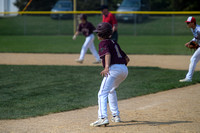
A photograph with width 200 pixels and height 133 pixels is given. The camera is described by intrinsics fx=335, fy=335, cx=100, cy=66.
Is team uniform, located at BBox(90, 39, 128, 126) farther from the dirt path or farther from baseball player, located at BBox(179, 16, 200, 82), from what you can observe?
baseball player, located at BBox(179, 16, 200, 82)

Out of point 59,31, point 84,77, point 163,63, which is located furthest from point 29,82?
point 59,31

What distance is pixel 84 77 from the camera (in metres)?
9.21

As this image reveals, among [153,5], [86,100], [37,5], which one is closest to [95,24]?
[37,5]

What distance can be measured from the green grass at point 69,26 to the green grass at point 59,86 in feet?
58.2

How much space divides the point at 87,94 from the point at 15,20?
23993 millimetres

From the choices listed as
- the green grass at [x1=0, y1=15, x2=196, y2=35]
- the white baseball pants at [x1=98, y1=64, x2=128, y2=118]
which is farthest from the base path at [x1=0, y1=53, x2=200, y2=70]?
the green grass at [x1=0, y1=15, x2=196, y2=35]

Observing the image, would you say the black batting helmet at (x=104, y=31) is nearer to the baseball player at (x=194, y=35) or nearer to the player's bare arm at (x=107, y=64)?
the player's bare arm at (x=107, y=64)

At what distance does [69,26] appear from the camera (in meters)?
29.1

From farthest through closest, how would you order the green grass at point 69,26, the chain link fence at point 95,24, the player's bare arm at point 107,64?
the green grass at point 69,26 < the chain link fence at point 95,24 < the player's bare arm at point 107,64

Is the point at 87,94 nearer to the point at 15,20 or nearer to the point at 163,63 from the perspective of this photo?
the point at 163,63

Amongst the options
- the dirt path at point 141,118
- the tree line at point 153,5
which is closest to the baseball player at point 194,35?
the dirt path at point 141,118

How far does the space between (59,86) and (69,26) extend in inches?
851

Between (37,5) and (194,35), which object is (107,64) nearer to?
(194,35)

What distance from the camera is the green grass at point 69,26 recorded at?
91.8 ft
